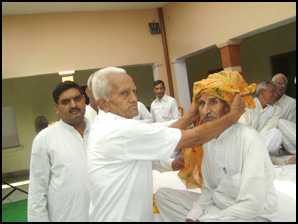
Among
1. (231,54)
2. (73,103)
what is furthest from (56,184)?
(231,54)

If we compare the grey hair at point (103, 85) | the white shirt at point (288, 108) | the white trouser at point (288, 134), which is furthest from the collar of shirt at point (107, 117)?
the white shirt at point (288, 108)

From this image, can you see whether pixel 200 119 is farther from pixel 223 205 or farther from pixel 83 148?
pixel 83 148

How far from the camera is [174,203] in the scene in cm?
217

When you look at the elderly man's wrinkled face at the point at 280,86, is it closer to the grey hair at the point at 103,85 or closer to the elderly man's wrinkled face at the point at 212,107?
the elderly man's wrinkled face at the point at 212,107

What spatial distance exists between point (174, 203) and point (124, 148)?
2.64 feet

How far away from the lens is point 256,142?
180 cm

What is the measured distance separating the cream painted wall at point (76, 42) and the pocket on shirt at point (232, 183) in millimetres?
5110

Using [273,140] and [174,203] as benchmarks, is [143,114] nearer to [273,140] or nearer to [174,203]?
[273,140]

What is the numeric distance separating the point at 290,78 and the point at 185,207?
6661mm

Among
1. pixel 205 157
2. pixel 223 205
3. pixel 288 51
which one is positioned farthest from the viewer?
pixel 288 51

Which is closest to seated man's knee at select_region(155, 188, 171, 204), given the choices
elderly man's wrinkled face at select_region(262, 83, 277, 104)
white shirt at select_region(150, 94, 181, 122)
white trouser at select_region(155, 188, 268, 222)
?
white trouser at select_region(155, 188, 268, 222)

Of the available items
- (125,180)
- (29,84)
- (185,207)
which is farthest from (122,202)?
(29,84)

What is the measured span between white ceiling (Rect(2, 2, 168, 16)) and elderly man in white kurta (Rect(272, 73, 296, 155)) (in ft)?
11.4

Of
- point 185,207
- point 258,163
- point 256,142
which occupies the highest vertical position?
point 256,142
